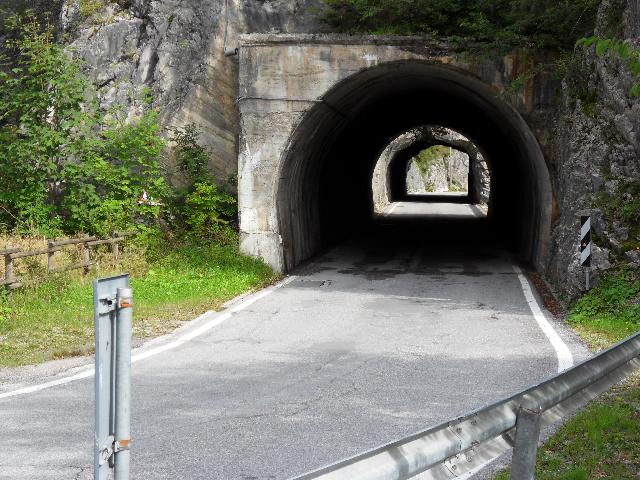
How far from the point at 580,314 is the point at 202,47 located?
1108 cm

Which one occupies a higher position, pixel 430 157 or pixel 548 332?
pixel 430 157

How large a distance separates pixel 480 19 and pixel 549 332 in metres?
7.46

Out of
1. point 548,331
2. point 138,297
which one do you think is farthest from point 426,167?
point 548,331

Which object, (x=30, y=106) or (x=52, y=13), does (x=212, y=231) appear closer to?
(x=30, y=106)

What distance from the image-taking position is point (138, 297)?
40.5ft

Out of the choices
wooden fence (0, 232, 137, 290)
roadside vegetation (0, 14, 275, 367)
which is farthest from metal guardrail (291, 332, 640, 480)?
wooden fence (0, 232, 137, 290)

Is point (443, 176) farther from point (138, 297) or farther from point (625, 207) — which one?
point (138, 297)

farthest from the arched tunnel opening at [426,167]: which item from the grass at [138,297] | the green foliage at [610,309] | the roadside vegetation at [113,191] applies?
the green foliage at [610,309]

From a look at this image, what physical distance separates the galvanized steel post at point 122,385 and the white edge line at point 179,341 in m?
4.77

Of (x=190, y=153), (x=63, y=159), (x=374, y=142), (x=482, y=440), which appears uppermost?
(x=374, y=142)

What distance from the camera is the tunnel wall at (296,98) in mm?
15812

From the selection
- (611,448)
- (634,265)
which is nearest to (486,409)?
(611,448)

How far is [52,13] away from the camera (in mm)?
20484

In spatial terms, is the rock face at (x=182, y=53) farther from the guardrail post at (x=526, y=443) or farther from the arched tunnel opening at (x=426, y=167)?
the arched tunnel opening at (x=426, y=167)
